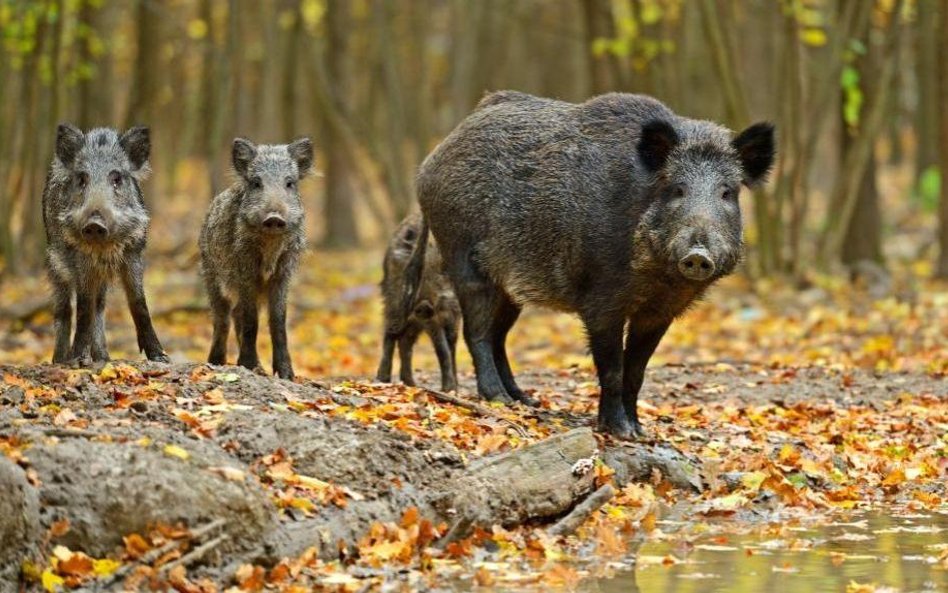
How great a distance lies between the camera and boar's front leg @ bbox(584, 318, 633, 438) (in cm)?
909

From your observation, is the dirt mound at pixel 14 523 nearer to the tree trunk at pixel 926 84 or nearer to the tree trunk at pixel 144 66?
the tree trunk at pixel 144 66

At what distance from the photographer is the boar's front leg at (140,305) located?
9.36m

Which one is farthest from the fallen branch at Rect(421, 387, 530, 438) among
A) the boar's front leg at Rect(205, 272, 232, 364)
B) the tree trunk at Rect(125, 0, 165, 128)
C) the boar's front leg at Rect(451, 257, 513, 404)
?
the tree trunk at Rect(125, 0, 165, 128)

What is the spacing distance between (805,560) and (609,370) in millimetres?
2234

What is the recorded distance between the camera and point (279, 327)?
9.82m

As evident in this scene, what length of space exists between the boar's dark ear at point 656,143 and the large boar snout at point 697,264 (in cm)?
81

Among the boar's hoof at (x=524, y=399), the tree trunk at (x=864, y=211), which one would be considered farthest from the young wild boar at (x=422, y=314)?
the tree trunk at (x=864, y=211)

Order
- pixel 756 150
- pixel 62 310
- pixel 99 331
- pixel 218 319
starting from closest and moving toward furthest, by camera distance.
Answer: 1. pixel 756 150
2. pixel 99 331
3. pixel 62 310
4. pixel 218 319

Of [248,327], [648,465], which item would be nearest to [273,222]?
[248,327]

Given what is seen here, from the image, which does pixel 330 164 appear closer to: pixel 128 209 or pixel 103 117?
pixel 103 117

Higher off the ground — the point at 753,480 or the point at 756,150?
the point at 756,150

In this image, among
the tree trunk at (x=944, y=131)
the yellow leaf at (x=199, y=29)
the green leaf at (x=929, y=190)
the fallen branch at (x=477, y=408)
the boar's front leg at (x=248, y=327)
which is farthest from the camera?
the yellow leaf at (x=199, y=29)

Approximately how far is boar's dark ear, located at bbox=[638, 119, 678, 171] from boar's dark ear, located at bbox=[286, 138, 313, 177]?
232cm

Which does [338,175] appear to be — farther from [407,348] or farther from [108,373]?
[108,373]
